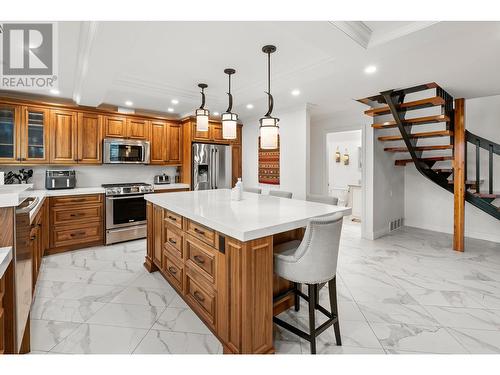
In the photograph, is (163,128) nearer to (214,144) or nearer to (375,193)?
(214,144)

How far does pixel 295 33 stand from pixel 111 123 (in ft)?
12.3

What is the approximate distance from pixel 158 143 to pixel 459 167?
205 inches

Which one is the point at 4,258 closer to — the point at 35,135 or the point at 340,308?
the point at 340,308

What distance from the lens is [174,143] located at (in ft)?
17.3

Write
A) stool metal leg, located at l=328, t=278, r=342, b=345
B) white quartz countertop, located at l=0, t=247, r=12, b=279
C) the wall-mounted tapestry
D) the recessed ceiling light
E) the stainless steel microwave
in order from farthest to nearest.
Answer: the wall-mounted tapestry, the stainless steel microwave, the recessed ceiling light, stool metal leg, located at l=328, t=278, r=342, b=345, white quartz countertop, located at l=0, t=247, r=12, b=279

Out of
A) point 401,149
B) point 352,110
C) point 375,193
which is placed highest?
point 352,110

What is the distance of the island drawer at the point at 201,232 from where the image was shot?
1833mm

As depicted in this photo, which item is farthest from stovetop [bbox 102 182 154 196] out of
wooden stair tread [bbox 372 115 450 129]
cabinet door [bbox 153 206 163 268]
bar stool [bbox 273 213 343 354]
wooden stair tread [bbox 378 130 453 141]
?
wooden stair tread [bbox 378 130 453 141]

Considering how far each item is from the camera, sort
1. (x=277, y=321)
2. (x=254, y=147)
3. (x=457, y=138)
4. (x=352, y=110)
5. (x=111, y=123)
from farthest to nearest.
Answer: (x=254, y=147) → (x=352, y=110) → (x=111, y=123) → (x=457, y=138) → (x=277, y=321)

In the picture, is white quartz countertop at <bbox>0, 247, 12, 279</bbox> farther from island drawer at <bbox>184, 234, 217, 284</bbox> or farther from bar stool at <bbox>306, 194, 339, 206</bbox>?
bar stool at <bbox>306, 194, 339, 206</bbox>

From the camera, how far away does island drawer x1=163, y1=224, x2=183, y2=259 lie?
2347mm

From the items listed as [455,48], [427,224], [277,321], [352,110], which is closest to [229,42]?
[455,48]

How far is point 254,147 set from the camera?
18.5ft

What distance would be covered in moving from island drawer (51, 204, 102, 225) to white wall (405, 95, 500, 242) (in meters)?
6.06
